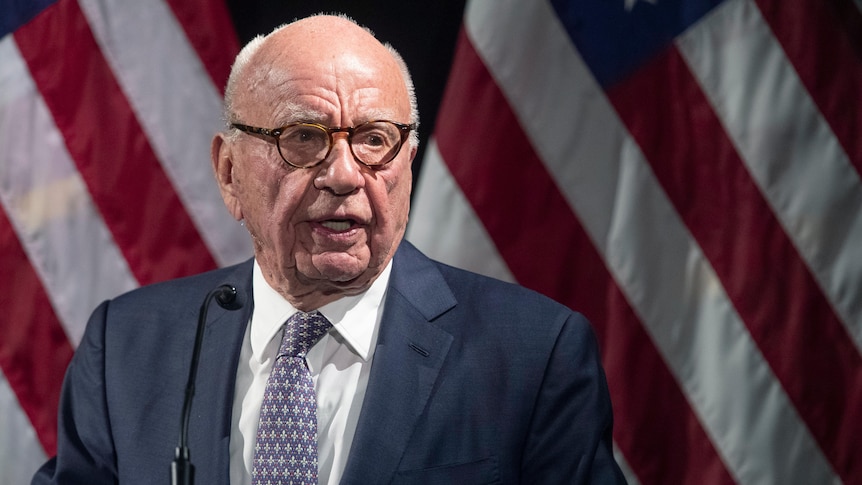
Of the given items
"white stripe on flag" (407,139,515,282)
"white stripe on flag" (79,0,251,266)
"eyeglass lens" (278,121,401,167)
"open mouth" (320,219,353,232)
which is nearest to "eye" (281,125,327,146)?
"eyeglass lens" (278,121,401,167)

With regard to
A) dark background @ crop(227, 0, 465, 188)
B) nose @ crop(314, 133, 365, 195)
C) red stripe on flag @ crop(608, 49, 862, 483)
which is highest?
dark background @ crop(227, 0, 465, 188)

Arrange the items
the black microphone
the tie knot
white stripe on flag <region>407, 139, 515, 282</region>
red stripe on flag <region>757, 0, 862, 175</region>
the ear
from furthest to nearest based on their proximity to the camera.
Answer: white stripe on flag <region>407, 139, 515, 282</region>
red stripe on flag <region>757, 0, 862, 175</region>
the ear
the tie knot
the black microphone

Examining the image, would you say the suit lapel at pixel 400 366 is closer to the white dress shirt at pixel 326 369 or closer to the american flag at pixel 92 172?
the white dress shirt at pixel 326 369

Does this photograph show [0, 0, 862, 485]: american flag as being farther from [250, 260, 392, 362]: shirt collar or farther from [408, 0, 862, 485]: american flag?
[250, 260, 392, 362]: shirt collar

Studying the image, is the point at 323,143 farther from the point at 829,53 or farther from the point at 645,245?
the point at 829,53

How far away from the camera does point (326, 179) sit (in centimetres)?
151

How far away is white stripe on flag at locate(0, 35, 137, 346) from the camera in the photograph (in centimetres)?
243

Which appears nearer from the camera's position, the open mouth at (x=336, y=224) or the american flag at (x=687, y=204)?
the open mouth at (x=336, y=224)

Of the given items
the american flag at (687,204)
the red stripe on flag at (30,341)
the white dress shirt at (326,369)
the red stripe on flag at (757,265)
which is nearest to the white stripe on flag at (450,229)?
the american flag at (687,204)

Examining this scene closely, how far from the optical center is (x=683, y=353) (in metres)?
2.29

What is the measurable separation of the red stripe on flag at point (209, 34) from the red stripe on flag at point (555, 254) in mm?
566

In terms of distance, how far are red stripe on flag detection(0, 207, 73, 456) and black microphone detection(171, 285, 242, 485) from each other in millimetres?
1243

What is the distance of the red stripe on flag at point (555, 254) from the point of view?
229 cm

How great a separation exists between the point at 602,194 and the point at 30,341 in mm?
1437
